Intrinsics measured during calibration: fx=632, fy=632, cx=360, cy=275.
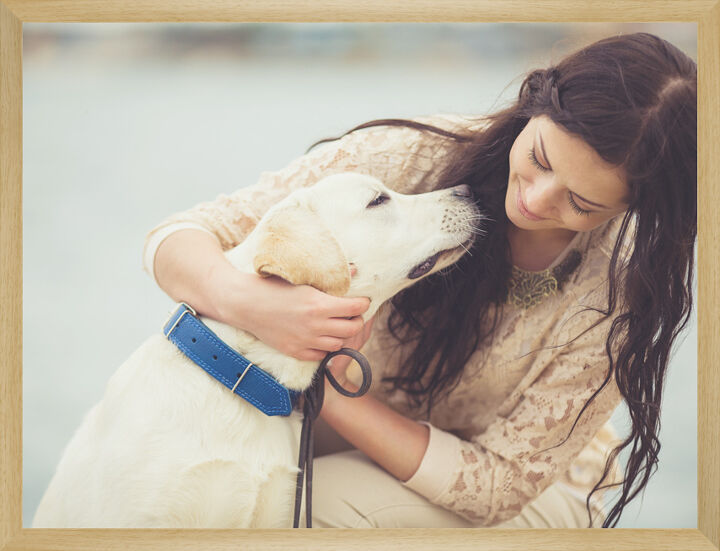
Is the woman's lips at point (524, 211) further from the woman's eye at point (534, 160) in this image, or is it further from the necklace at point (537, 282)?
the necklace at point (537, 282)

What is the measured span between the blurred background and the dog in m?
0.11

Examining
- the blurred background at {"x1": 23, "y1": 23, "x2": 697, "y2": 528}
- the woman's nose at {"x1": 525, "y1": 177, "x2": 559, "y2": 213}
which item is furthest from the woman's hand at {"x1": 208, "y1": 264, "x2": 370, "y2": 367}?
the woman's nose at {"x1": 525, "y1": 177, "x2": 559, "y2": 213}

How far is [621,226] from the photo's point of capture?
121 centimetres

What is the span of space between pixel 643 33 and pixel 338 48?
544 millimetres

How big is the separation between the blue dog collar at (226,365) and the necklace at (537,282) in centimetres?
55

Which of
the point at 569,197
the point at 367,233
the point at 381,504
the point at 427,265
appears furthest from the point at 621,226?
the point at 381,504

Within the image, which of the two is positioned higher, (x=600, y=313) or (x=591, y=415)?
(x=600, y=313)

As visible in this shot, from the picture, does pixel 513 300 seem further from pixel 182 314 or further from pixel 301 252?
pixel 182 314

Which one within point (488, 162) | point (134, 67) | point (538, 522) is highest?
point (134, 67)

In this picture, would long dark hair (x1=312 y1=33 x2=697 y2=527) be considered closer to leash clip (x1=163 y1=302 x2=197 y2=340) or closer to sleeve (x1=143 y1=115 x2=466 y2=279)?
sleeve (x1=143 y1=115 x2=466 y2=279)

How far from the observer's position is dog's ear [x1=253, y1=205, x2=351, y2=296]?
3.48 ft

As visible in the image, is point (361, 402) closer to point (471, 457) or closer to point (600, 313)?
point (471, 457)

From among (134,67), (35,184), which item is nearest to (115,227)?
(35,184)

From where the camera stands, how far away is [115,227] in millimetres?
Answer: 1241
